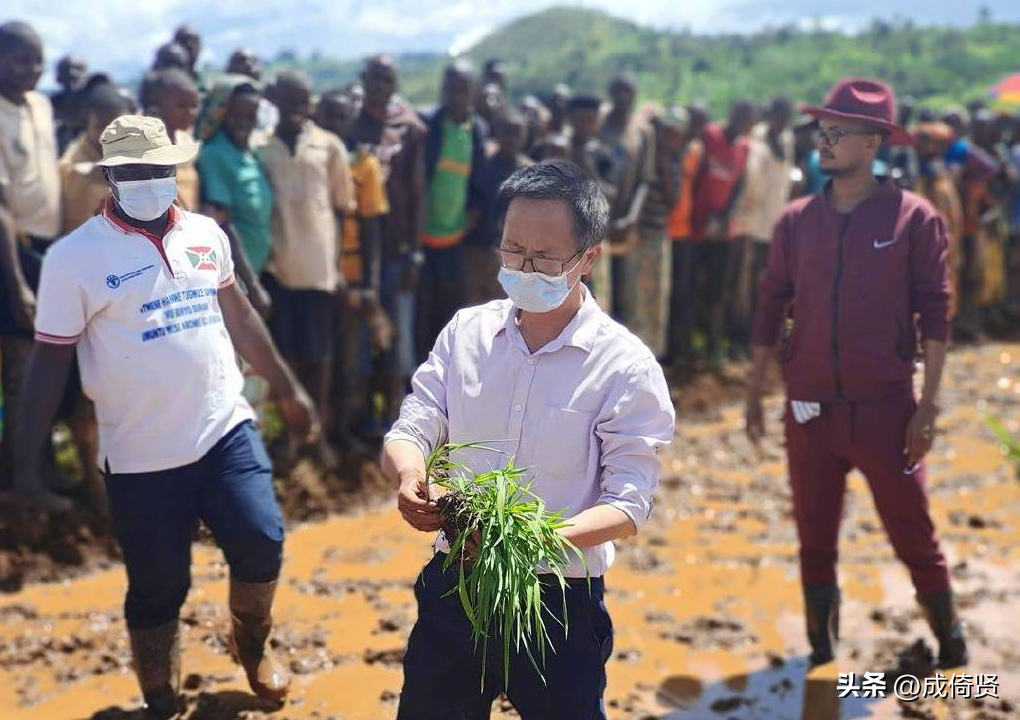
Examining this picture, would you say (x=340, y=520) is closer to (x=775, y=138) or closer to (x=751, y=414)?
(x=751, y=414)

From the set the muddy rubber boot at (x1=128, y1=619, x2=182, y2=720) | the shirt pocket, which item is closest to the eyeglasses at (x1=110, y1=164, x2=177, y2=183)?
the muddy rubber boot at (x1=128, y1=619, x2=182, y2=720)

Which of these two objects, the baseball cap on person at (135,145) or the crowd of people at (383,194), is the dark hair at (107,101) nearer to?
the crowd of people at (383,194)

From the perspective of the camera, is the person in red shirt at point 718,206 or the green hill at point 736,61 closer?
the person in red shirt at point 718,206

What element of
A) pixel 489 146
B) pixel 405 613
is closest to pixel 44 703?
pixel 405 613

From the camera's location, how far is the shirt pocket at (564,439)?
2.81m

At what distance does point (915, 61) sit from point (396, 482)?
170ft

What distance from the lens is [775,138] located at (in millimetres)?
10727

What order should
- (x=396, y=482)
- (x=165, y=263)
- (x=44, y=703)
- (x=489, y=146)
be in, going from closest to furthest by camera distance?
(x=396, y=482) < (x=165, y=263) < (x=44, y=703) < (x=489, y=146)

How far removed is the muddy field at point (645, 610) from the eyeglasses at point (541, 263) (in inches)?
37.6

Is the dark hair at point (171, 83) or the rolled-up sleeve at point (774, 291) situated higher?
the dark hair at point (171, 83)

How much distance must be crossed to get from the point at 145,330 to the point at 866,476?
2.72m

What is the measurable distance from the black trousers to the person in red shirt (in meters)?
7.61

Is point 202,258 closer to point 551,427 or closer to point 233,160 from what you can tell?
point 551,427

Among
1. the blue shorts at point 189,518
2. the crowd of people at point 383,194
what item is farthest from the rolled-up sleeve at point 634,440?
the blue shorts at point 189,518
